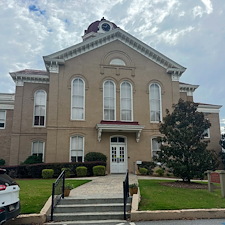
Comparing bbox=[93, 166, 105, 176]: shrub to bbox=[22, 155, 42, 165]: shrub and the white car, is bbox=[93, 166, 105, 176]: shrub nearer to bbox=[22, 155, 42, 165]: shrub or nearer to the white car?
bbox=[22, 155, 42, 165]: shrub

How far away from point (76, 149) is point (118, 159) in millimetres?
3846

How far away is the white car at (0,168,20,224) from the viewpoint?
540cm

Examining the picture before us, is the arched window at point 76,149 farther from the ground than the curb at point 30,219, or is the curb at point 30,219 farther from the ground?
the arched window at point 76,149

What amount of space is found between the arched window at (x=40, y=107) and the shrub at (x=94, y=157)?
21.3ft

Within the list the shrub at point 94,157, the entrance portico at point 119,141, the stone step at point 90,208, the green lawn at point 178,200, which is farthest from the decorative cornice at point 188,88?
the stone step at point 90,208

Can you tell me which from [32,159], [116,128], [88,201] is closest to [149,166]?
[116,128]

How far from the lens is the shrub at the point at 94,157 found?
20406 mm

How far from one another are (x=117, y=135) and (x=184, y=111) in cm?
851

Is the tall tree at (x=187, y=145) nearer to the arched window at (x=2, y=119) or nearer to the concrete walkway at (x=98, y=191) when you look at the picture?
the concrete walkway at (x=98, y=191)

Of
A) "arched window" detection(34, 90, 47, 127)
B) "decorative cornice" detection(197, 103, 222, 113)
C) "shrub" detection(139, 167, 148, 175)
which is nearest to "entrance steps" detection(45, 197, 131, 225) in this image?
"shrub" detection(139, 167, 148, 175)

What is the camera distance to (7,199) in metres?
5.59

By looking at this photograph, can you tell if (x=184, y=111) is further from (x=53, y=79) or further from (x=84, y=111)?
(x=53, y=79)

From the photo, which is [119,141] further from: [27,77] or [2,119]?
[2,119]

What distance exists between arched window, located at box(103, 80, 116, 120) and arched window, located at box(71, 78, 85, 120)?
2.00 metres
